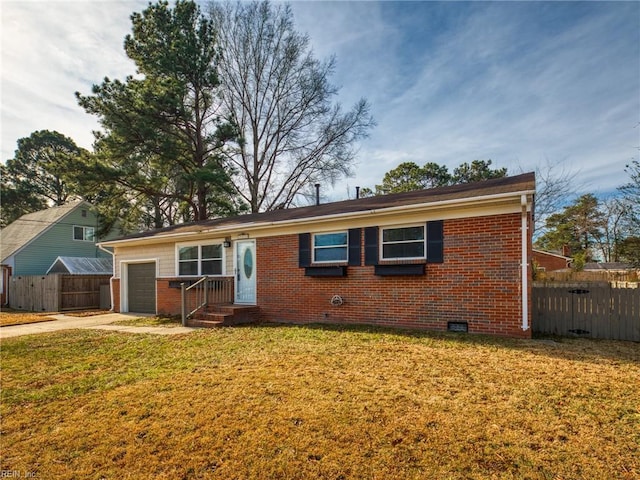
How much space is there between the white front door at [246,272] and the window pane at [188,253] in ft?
6.75

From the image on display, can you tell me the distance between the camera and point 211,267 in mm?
11648

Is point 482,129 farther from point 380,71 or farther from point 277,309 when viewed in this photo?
point 277,309

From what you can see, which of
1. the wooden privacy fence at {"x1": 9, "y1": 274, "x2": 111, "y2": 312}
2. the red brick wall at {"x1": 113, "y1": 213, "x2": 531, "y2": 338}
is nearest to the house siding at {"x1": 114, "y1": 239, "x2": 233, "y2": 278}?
the red brick wall at {"x1": 113, "y1": 213, "x2": 531, "y2": 338}

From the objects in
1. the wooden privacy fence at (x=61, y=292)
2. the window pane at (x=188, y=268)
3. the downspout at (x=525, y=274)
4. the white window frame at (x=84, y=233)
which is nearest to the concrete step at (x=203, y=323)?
the window pane at (x=188, y=268)

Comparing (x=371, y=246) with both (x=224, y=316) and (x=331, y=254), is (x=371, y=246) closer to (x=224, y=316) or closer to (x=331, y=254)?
(x=331, y=254)

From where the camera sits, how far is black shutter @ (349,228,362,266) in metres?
8.70

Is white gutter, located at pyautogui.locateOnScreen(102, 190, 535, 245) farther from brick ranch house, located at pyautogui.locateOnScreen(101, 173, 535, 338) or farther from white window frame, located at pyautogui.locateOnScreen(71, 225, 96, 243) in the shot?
white window frame, located at pyautogui.locateOnScreen(71, 225, 96, 243)

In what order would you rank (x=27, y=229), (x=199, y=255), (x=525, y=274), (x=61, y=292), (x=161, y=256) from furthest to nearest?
(x=27, y=229) → (x=61, y=292) → (x=161, y=256) → (x=199, y=255) → (x=525, y=274)

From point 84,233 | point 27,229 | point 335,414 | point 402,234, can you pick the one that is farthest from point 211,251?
point 27,229

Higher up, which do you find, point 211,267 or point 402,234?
point 402,234

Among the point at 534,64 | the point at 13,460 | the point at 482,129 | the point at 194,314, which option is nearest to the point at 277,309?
the point at 194,314

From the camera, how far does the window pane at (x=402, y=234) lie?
800 centimetres

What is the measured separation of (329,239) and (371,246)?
4.28 ft

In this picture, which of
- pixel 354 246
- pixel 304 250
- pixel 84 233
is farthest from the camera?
pixel 84 233
